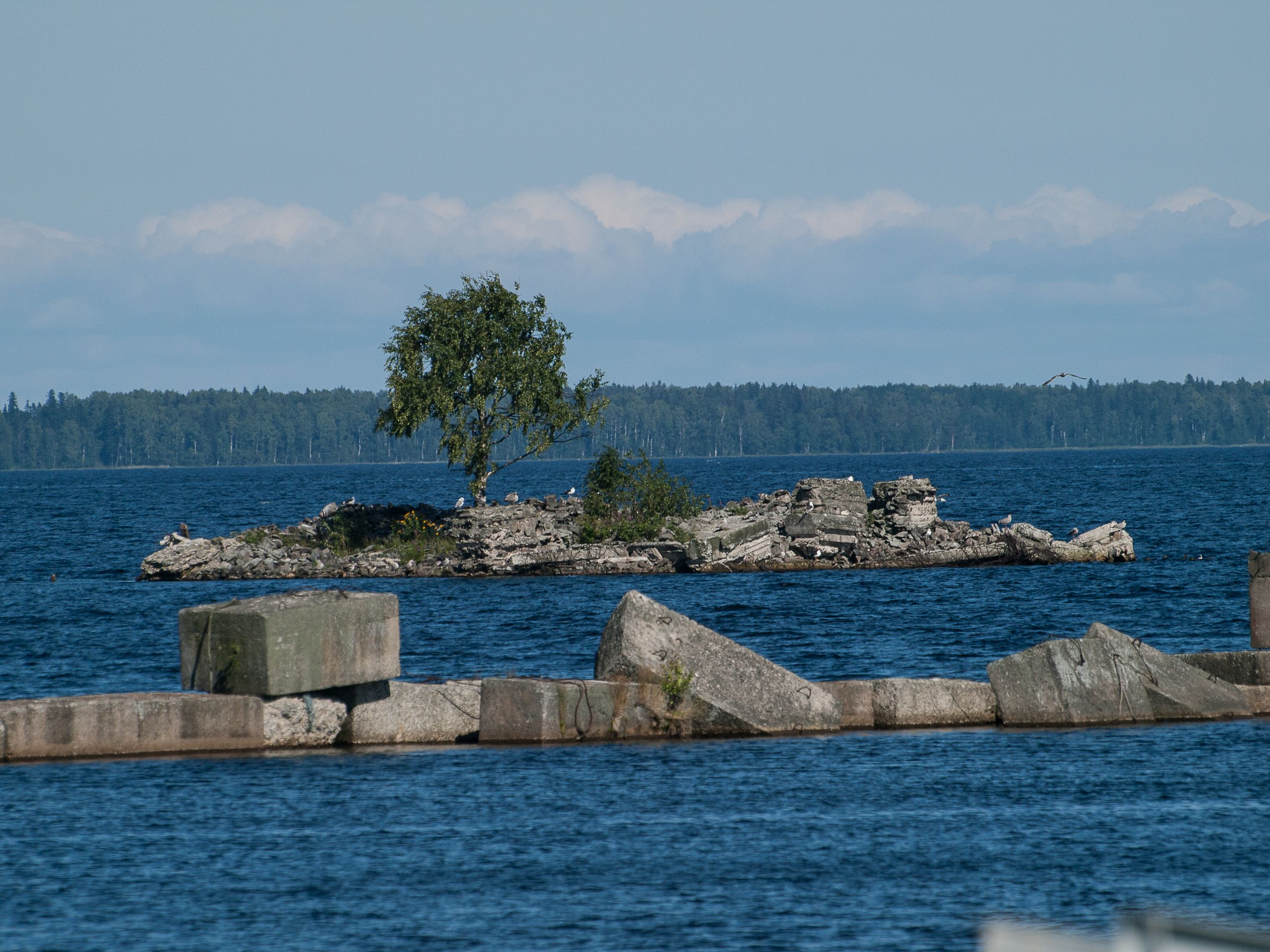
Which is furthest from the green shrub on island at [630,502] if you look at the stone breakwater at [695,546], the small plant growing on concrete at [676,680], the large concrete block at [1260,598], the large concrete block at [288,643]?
the large concrete block at [288,643]

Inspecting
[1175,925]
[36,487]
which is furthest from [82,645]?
[36,487]

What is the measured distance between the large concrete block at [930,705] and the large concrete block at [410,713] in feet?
16.4

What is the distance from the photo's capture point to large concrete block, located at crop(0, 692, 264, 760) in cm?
1597

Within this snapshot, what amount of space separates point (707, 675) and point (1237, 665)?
7.53m

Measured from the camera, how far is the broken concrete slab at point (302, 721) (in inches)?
650

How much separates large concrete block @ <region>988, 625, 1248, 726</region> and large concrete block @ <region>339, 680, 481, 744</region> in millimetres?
6504

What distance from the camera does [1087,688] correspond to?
58.7 ft

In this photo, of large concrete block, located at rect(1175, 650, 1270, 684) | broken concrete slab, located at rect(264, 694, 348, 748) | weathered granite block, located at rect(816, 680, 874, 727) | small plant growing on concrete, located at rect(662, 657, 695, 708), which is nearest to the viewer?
broken concrete slab, located at rect(264, 694, 348, 748)

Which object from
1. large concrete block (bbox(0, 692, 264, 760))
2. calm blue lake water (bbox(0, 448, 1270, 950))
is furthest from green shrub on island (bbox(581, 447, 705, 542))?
large concrete block (bbox(0, 692, 264, 760))

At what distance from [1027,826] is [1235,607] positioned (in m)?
23.6

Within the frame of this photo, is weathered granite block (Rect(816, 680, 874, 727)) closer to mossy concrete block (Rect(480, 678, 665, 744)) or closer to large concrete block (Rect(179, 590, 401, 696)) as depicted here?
mossy concrete block (Rect(480, 678, 665, 744))

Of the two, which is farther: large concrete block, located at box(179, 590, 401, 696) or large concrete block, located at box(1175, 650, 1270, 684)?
large concrete block, located at box(1175, 650, 1270, 684)

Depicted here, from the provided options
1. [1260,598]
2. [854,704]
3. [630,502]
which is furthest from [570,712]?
[630,502]

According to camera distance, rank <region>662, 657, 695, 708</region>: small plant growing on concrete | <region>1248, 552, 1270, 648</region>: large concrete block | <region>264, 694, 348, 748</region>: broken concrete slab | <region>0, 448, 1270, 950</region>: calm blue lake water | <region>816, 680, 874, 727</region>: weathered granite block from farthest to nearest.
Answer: <region>1248, 552, 1270, 648</region>: large concrete block, <region>816, 680, 874, 727</region>: weathered granite block, <region>662, 657, 695, 708</region>: small plant growing on concrete, <region>264, 694, 348, 748</region>: broken concrete slab, <region>0, 448, 1270, 950</region>: calm blue lake water
